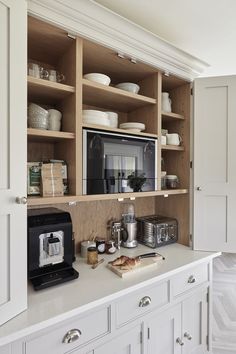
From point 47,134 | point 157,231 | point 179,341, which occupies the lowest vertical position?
point 179,341

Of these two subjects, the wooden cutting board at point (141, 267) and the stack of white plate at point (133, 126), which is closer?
the wooden cutting board at point (141, 267)

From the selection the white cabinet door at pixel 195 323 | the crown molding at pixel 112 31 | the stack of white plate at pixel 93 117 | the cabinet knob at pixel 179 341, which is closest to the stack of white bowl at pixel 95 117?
the stack of white plate at pixel 93 117

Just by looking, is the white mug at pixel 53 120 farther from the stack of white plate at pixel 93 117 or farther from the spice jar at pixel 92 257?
the spice jar at pixel 92 257

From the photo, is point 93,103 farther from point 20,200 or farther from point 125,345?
point 125,345

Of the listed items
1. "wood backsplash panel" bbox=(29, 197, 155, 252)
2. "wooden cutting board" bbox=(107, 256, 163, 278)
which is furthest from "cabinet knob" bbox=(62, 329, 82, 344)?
"wood backsplash panel" bbox=(29, 197, 155, 252)

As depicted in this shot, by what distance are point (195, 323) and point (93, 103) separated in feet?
5.52

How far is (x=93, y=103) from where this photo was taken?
1671 millimetres

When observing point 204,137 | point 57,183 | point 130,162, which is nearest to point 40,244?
point 57,183

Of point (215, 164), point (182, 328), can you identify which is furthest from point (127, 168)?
point (182, 328)

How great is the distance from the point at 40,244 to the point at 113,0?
4.73 ft

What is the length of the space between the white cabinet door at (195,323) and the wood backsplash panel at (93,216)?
0.73 meters

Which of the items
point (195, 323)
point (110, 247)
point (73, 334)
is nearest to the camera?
point (73, 334)

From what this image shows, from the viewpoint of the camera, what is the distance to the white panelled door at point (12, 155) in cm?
85

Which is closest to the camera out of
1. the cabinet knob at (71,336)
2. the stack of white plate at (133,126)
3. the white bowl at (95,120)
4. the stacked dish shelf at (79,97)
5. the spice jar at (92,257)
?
the cabinet knob at (71,336)
